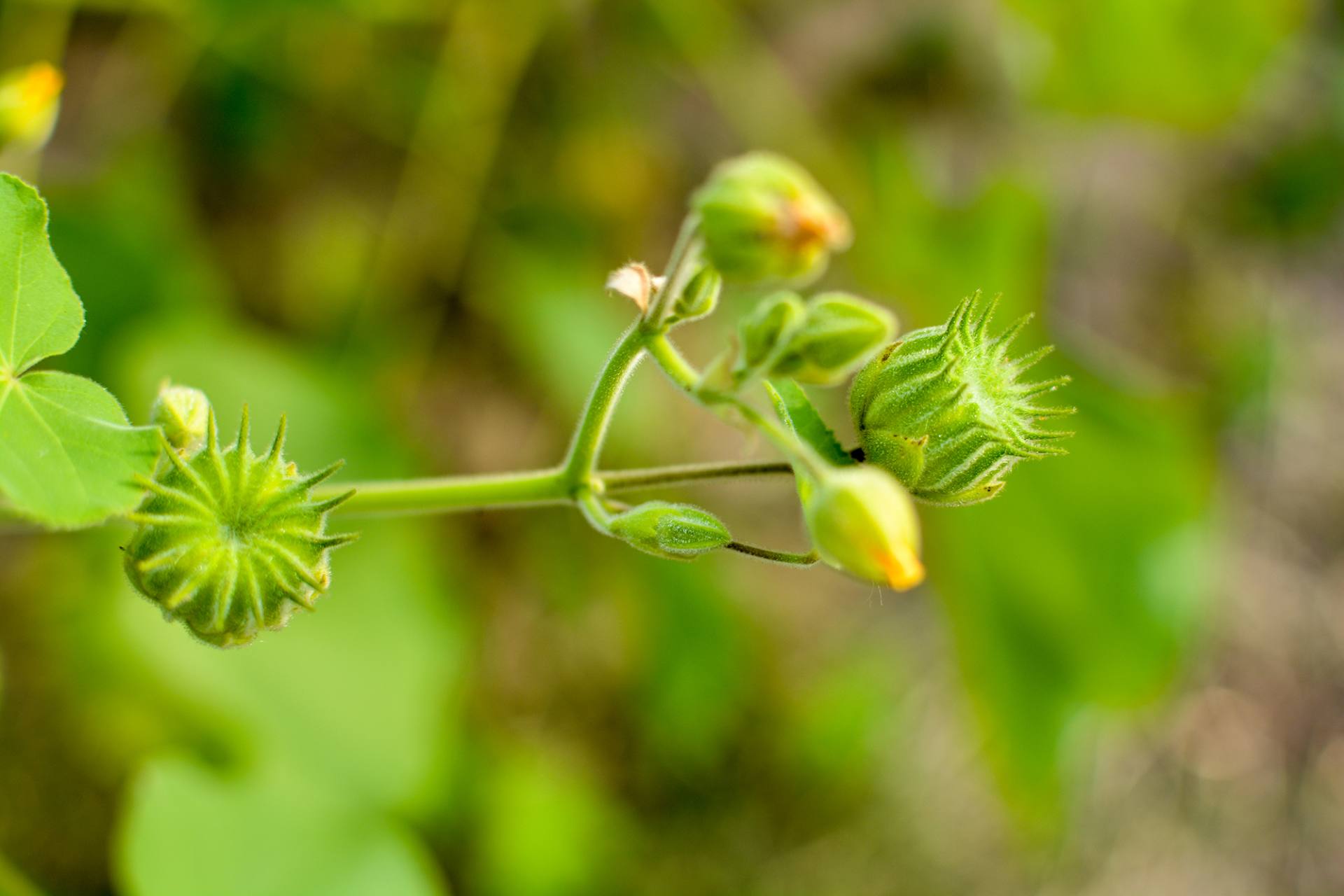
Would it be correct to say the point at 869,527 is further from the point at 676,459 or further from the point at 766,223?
the point at 676,459

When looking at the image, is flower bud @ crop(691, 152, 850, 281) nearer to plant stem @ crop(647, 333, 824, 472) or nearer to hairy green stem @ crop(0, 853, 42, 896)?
plant stem @ crop(647, 333, 824, 472)

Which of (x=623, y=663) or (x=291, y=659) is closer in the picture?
(x=291, y=659)

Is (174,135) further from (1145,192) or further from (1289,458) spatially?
(1289,458)

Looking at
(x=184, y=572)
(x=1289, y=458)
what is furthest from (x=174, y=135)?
(x=1289, y=458)

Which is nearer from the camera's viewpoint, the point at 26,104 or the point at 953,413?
the point at 953,413

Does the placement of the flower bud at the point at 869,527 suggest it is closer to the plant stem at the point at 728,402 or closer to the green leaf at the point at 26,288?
the plant stem at the point at 728,402

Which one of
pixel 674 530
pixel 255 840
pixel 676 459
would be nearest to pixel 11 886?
pixel 255 840
